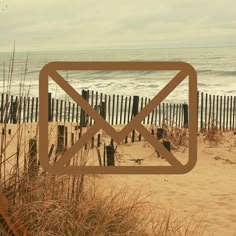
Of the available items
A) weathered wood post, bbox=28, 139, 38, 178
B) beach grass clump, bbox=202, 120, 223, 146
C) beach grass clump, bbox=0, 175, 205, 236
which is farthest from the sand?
beach grass clump, bbox=0, 175, 205, 236

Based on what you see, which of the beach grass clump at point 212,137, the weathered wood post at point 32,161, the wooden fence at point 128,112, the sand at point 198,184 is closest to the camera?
the weathered wood post at point 32,161

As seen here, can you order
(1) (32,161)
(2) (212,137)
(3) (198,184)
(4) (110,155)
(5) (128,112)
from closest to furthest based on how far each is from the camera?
(1) (32,161), (3) (198,184), (4) (110,155), (2) (212,137), (5) (128,112)

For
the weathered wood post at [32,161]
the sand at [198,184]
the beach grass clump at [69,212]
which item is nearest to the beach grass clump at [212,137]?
the sand at [198,184]

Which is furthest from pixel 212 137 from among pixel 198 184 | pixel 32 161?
pixel 32 161

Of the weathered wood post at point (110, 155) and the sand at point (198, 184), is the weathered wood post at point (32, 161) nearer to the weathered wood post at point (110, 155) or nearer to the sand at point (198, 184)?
the sand at point (198, 184)

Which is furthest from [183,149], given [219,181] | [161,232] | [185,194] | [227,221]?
[161,232]

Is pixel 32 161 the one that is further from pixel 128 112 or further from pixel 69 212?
pixel 128 112

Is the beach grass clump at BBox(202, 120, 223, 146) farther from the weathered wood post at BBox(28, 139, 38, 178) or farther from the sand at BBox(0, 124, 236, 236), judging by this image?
the weathered wood post at BBox(28, 139, 38, 178)

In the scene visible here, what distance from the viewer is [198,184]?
726cm

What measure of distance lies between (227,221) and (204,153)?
4689mm

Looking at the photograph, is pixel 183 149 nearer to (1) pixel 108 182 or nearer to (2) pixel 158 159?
(2) pixel 158 159

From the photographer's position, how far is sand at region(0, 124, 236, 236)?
548 cm

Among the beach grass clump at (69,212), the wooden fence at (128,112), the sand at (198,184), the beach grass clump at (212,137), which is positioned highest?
the wooden fence at (128,112)

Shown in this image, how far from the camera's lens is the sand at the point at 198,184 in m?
5.48
